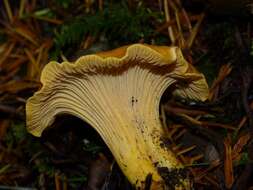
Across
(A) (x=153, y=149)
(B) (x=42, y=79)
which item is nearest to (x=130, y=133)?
(A) (x=153, y=149)

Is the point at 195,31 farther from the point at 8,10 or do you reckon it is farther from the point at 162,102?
the point at 8,10

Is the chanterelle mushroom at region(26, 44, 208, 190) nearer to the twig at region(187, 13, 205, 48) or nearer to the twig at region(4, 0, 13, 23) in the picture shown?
the twig at region(187, 13, 205, 48)

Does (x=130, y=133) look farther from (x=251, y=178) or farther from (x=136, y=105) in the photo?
(x=251, y=178)

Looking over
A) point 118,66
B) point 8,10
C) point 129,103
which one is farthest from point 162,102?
point 8,10

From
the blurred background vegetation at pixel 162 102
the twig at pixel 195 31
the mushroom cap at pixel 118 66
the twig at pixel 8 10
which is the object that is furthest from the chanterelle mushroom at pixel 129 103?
the twig at pixel 8 10

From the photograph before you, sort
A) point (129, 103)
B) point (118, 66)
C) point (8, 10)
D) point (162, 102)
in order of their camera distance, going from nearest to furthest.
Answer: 1. point (118, 66)
2. point (129, 103)
3. point (162, 102)
4. point (8, 10)

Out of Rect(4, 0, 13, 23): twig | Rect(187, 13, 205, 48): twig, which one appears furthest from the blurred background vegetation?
Rect(4, 0, 13, 23): twig

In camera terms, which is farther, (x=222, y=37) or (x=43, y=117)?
(x=222, y=37)

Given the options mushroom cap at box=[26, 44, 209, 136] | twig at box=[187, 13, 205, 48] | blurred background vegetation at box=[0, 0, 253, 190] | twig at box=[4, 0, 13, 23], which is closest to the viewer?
mushroom cap at box=[26, 44, 209, 136]
